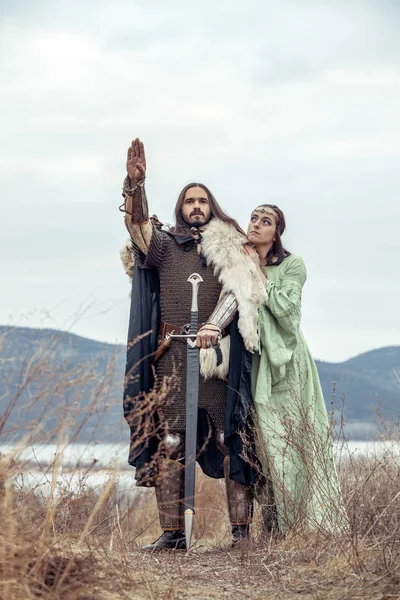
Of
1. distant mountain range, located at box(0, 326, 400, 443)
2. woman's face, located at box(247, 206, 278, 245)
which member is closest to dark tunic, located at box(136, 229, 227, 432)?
woman's face, located at box(247, 206, 278, 245)

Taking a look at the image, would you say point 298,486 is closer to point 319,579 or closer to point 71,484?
point 319,579

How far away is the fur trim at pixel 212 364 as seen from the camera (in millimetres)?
5832

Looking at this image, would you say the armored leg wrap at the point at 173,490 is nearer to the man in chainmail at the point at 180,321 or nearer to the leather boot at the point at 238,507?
the man in chainmail at the point at 180,321

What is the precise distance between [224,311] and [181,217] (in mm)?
785

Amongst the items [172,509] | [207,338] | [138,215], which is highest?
[138,215]

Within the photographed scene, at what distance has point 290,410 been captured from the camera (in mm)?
5801

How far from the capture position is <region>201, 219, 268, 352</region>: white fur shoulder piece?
5.79m

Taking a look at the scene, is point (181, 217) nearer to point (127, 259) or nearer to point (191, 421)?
point (127, 259)

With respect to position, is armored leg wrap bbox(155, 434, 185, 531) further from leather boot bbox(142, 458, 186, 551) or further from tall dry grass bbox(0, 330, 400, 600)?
tall dry grass bbox(0, 330, 400, 600)

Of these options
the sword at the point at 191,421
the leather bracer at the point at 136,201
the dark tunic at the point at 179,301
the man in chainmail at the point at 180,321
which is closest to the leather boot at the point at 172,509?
the man in chainmail at the point at 180,321

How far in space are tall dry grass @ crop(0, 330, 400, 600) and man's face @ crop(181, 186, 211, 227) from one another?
153 cm

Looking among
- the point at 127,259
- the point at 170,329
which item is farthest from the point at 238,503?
the point at 127,259

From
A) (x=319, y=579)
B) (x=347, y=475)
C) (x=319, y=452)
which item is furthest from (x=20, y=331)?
(x=347, y=475)

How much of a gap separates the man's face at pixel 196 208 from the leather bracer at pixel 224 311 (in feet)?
1.85
